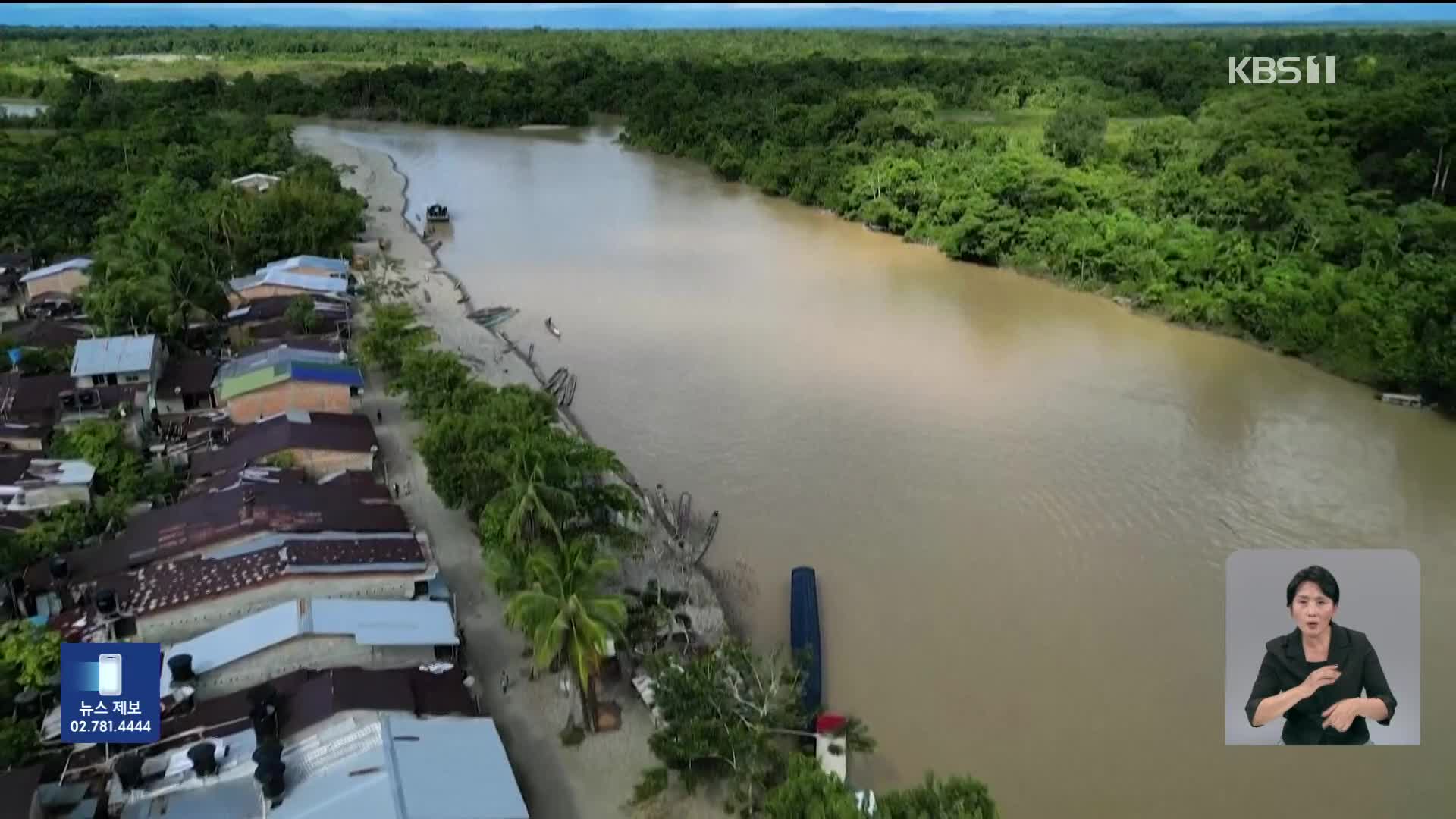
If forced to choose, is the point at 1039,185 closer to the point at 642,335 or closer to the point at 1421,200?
the point at 1421,200

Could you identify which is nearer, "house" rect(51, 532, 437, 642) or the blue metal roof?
"house" rect(51, 532, 437, 642)

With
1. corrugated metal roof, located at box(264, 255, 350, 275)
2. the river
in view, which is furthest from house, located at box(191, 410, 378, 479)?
corrugated metal roof, located at box(264, 255, 350, 275)

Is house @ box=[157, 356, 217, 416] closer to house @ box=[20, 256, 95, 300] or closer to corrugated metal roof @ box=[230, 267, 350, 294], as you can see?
corrugated metal roof @ box=[230, 267, 350, 294]

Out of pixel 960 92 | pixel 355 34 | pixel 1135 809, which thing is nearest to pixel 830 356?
pixel 1135 809

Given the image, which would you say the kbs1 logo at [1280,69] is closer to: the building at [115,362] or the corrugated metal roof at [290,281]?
the corrugated metal roof at [290,281]

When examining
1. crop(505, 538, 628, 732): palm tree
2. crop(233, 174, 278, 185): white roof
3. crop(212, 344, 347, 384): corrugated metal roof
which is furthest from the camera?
crop(233, 174, 278, 185): white roof

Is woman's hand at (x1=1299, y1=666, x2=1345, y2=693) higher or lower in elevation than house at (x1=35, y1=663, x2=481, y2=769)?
higher

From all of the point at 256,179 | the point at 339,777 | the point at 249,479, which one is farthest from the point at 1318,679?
the point at 256,179
